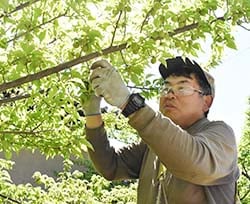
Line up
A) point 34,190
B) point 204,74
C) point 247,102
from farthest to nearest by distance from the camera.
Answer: point 247,102 < point 34,190 < point 204,74

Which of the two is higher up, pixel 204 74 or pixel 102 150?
pixel 204 74

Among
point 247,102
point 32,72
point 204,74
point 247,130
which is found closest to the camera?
point 32,72

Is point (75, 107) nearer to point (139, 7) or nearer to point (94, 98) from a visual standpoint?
point (94, 98)

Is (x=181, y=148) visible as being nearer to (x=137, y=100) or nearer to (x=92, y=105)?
(x=137, y=100)

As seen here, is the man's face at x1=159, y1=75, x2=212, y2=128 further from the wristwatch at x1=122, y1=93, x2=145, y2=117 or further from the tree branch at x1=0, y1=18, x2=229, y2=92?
the wristwatch at x1=122, y1=93, x2=145, y2=117

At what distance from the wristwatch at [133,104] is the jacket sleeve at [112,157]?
71 cm

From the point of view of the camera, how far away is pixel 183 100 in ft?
9.16

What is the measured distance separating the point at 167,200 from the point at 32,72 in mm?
835

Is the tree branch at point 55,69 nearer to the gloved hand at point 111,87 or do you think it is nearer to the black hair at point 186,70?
the gloved hand at point 111,87

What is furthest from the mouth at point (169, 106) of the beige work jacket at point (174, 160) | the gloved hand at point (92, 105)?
the gloved hand at point (92, 105)

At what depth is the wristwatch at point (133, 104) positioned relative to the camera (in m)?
2.32

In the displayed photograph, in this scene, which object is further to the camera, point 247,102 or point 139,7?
point 247,102

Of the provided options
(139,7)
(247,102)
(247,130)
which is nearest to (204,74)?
(139,7)

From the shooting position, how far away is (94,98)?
2812 mm
